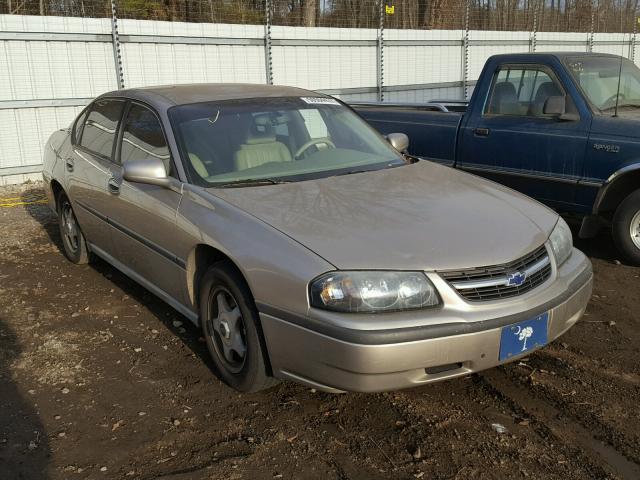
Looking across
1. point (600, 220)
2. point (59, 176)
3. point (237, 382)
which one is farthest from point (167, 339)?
point (600, 220)

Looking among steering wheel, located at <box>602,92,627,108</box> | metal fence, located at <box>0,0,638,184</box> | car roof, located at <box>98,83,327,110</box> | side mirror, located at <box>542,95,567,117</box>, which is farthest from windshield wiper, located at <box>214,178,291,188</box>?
metal fence, located at <box>0,0,638,184</box>

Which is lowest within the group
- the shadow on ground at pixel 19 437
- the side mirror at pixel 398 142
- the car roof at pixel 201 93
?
the shadow on ground at pixel 19 437

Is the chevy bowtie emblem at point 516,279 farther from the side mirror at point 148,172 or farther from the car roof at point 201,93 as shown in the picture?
the car roof at point 201,93

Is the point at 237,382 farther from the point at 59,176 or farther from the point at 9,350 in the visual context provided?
the point at 59,176

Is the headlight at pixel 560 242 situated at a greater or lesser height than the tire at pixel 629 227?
greater

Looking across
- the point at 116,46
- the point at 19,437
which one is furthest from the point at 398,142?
the point at 116,46

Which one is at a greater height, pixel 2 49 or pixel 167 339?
pixel 2 49

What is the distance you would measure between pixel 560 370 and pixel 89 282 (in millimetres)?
3733

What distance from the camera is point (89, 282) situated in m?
5.40

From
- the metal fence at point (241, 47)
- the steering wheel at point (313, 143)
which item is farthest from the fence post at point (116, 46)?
the steering wheel at point (313, 143)

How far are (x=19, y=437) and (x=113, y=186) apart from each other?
6.21 ft

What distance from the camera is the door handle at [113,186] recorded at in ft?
14.6

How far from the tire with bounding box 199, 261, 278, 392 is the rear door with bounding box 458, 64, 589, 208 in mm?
3551

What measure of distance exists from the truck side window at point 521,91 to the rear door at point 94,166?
11.7 feet
